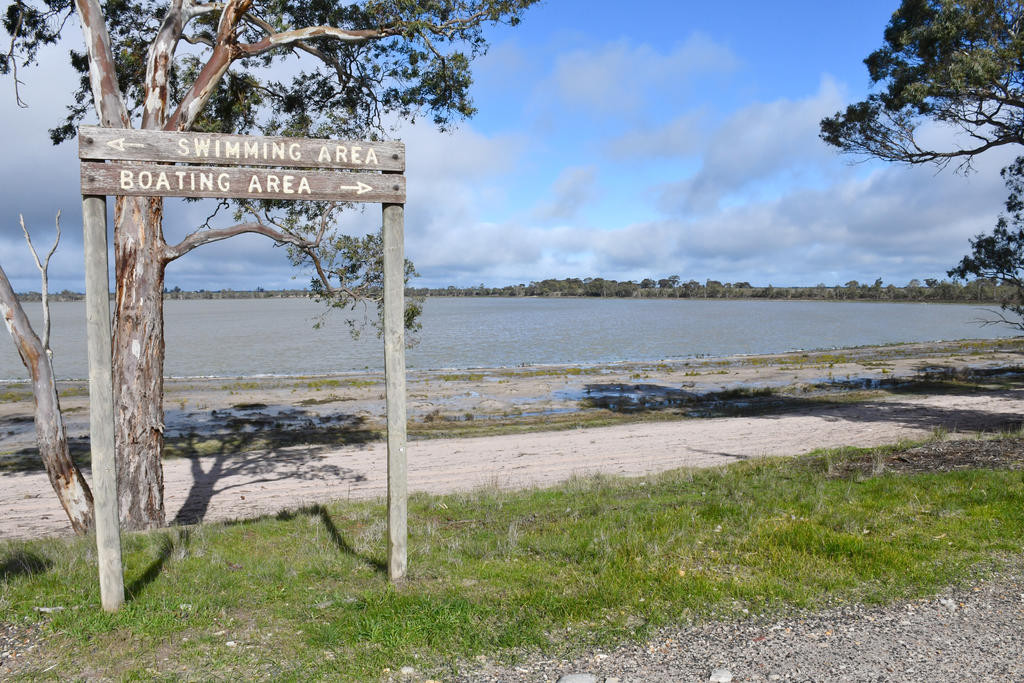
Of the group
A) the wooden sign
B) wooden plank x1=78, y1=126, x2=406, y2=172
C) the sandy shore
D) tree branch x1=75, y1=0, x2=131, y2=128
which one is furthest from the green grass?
tree branch x1=75, y1=0, x2=131, y2=128

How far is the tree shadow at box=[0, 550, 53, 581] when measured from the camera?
5977 millimetres

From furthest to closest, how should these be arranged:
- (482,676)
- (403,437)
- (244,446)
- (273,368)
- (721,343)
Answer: (721,343) → (273,368) → (244,446) → (403,437) → (482,676)

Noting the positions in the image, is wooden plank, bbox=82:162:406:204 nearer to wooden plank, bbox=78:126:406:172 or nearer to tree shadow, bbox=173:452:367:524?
wooden plank, bbox=78:126:406:172

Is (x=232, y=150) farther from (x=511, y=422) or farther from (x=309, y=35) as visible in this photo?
(x=511, y=422)

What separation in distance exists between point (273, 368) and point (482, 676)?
40.0 metres

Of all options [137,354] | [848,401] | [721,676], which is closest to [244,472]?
[137,354]

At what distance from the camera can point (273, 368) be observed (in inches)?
1645

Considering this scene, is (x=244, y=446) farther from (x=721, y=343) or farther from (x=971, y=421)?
(x=721, y=343)

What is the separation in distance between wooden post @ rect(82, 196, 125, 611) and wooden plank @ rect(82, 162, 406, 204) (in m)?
0.19

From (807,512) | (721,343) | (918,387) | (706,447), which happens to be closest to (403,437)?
(807,512)

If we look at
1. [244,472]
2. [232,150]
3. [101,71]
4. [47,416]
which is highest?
[101,71]

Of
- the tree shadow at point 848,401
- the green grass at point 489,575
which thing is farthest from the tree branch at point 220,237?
the tree shadow at point 848,401

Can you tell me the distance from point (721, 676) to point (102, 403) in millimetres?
4237

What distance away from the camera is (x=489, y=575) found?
5625 millimetres
